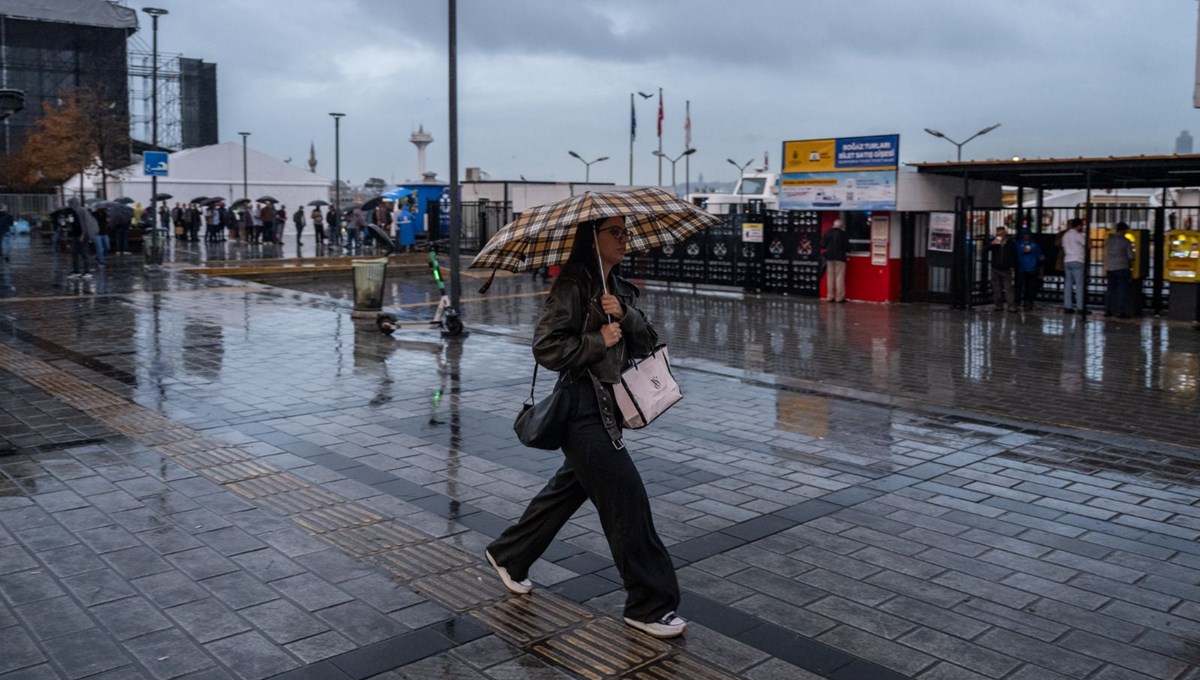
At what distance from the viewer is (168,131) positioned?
221 feet

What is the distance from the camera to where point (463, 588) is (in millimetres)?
5301

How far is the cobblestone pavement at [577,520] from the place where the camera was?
4.57 meters

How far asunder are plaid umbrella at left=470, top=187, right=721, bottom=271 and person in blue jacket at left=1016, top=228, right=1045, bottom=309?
54.2ft

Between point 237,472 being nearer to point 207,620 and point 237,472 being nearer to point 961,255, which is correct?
point 207,620

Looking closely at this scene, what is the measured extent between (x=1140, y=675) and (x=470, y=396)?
6970mm

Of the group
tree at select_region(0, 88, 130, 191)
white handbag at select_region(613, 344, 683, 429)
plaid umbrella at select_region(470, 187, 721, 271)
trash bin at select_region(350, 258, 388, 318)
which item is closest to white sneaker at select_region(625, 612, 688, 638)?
white handbag at select_region(613, 344, 683, 429)

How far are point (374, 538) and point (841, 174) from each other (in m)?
17.4

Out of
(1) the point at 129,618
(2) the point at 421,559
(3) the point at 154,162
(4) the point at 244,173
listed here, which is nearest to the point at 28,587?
(1) the point at 129,618

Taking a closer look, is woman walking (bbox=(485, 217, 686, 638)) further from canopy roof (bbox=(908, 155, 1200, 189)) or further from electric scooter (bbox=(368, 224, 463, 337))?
canopy roof (bbox=(908, 155, 1200, 189))

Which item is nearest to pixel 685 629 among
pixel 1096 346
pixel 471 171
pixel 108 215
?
pixel 1096 346

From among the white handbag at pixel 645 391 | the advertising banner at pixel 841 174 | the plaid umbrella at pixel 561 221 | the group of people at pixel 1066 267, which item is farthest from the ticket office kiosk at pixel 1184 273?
the white handbag at pixel 645 391

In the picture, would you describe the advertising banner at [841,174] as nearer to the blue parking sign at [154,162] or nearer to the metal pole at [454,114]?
the metal pole at [454,114]

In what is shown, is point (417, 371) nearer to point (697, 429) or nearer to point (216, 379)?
point (216, 379)

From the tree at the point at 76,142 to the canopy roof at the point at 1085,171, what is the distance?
28415 mm
